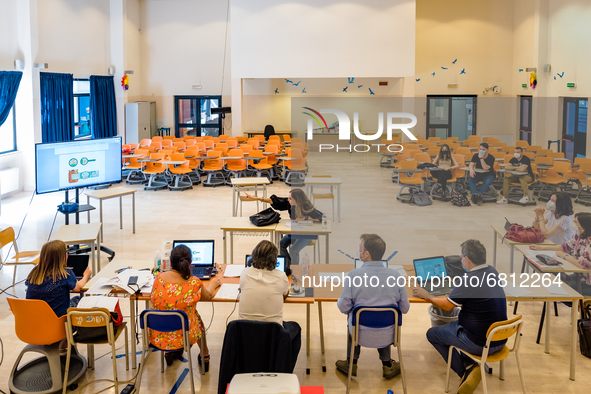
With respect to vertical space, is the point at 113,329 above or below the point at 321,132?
below

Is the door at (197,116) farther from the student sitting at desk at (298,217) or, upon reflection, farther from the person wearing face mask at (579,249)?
the person wearing face mask at (579,249)

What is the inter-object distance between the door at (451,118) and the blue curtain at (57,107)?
10.1 meters

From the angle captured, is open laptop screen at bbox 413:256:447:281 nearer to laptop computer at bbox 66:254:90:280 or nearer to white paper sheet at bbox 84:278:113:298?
white paper sheet at bbox 84:278:113:298

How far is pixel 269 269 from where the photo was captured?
12.3 ft

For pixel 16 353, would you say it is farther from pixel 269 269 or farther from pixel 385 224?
pixel 385 224

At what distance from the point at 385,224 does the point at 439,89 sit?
1315 centimetres

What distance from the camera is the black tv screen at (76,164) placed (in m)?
6.23

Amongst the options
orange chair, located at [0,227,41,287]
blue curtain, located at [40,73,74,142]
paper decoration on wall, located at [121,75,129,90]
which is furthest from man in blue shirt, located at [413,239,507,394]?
paper decoration on wall, located at [121,75,129,90]

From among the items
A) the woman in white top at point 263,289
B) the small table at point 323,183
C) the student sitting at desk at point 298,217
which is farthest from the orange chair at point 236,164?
the woman in white top at point 263,289

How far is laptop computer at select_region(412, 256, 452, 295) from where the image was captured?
4.39 m

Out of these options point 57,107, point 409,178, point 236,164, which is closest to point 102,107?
point 57,107

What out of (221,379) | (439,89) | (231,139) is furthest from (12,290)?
(439,89)

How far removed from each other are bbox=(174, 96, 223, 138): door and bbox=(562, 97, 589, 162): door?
10.9 m

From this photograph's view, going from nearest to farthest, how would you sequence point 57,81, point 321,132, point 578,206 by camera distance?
point 321,132 < point 578,206 < point 57,81
